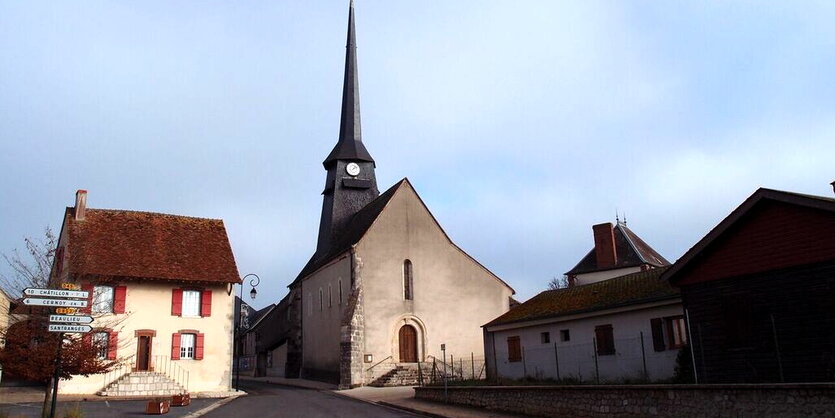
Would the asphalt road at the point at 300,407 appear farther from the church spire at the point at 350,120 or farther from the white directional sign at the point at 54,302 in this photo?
the church spire at the point at 350,120

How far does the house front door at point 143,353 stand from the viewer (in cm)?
2755

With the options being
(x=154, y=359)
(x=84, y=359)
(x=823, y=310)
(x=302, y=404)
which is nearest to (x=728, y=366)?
(x=823, y=310)

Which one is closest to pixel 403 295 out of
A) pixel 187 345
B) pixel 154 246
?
pixel 187 345

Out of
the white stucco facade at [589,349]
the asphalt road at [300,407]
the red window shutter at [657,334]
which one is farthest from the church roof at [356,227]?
the red window shutter at [657,334]

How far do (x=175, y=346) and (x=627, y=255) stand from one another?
28.7 meters

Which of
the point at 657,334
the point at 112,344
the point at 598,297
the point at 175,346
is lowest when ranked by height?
the point at 657,334

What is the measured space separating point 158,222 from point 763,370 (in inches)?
1062

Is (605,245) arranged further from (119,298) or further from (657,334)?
(119,298)

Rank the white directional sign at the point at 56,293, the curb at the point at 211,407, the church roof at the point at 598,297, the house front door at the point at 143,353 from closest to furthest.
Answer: the white directional sign at the point at 56,293 < the curb at the point at 211,407 < the church roof at the point at 598,297 < the house front door at the point at 143,353

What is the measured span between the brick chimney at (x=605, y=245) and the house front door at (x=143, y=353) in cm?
2756

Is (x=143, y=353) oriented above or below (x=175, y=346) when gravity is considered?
below

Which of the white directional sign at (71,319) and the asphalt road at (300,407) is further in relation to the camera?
the asphalt road at (300,407)

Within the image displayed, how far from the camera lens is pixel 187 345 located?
2861cm

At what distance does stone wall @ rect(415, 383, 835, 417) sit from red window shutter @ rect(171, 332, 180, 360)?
1415 centimetres
